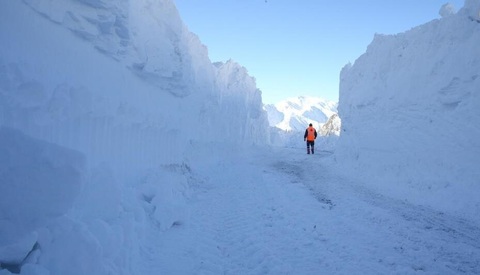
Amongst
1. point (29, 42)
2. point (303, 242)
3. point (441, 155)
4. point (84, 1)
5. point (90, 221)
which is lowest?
point (303, 242)

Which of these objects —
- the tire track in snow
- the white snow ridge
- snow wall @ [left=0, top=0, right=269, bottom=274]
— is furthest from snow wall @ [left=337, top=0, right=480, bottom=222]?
snow wall @ [left=0, top=0, right=269, bottom=274]

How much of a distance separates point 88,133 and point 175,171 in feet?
16.1

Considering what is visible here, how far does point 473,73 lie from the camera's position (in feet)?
39.6

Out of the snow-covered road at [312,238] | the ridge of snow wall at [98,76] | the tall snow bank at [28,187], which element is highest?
the ridge of snow wall at [98,76]

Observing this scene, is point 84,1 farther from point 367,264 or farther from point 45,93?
point 367,264

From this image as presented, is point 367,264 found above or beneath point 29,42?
beneath

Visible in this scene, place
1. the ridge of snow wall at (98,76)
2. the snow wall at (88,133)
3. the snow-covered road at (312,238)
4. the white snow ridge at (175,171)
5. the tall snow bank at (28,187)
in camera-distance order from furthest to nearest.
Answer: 1. the ridge of snow wall at (98,76)
2. the snow-covered road at (312,238)
3. the white snow ridge at (175,171)
4. the snow wall at (88,133)
5. the tall snow bank at (28,187)

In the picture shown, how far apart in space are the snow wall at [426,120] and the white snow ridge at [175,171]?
62 mm

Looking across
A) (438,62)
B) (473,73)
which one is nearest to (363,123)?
(438,62)

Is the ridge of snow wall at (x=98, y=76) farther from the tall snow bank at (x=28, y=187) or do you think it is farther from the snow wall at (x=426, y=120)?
the snow wall at (x=426, y=120)

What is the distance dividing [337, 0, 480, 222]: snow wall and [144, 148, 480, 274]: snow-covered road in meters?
2.10

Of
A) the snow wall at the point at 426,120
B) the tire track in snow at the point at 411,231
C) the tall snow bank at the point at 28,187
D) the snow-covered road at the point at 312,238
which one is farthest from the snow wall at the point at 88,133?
the snow wall at the point at 426,120

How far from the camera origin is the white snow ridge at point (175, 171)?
373 cm

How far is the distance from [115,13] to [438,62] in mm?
12203
